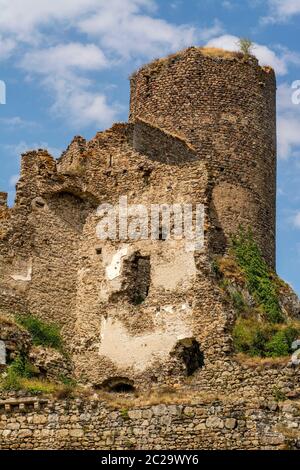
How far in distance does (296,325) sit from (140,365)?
194 inches

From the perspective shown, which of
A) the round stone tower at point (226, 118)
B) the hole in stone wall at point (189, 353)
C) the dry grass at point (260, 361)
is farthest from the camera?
the round stone tower at point (226, 118)

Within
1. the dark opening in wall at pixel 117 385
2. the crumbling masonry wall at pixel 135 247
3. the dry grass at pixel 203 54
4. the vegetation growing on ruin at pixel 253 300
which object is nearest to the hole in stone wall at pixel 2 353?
the crumbling masonry wall at pixel 135 247

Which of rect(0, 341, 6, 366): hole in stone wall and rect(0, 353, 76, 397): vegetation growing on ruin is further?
rect(0, 341, 6, 366): hole in stone wall

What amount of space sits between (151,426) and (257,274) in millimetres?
Result: 14867

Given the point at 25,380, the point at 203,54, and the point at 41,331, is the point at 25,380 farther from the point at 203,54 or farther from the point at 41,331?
the point at 203,54

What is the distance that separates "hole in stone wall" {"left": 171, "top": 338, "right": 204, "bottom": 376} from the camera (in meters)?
28.5

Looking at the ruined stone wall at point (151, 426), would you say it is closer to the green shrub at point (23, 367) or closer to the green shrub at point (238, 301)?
the green shrub at point (23, 367)

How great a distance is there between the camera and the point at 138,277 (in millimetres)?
30562

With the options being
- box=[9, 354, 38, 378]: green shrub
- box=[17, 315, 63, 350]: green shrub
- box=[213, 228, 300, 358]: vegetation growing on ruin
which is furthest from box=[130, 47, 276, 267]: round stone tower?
box=[9, 354, 38, 378]: green shrub

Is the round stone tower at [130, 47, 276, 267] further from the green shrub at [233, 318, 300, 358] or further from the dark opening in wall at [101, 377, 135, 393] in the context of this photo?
the dark opening in wall at [101, 377, 135, 393]

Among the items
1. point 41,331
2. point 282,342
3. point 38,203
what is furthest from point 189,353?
point 38,203

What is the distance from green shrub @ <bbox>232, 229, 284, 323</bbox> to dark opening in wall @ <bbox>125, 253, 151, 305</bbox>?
431cm

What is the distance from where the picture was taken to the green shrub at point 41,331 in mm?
29688

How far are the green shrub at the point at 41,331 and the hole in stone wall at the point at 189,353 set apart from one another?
3.64 meters
